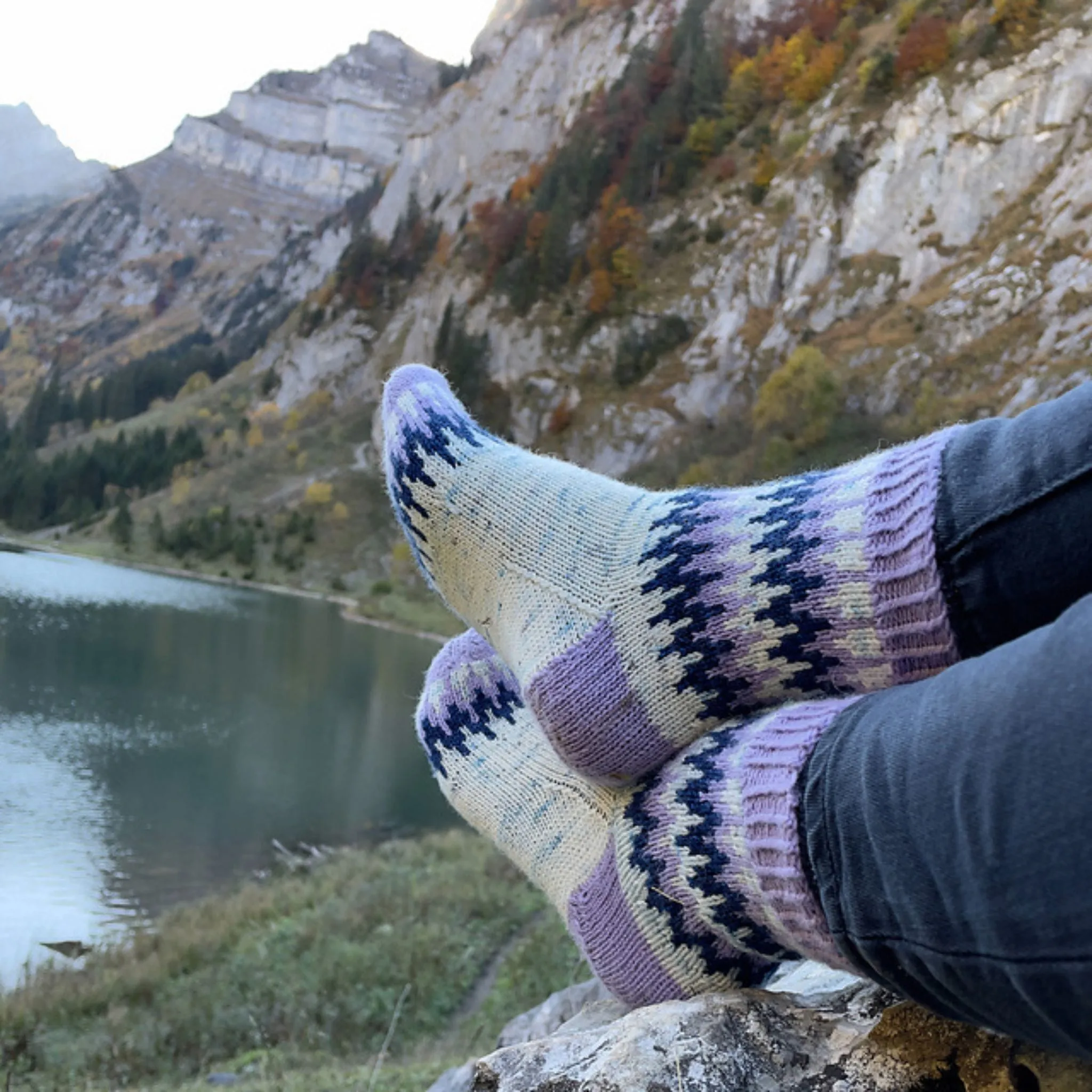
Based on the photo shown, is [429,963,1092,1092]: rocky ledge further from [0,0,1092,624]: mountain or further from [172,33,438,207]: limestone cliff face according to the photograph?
[172,33,438,207]: limestone cliff face

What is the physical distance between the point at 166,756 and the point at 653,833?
24.6 ft

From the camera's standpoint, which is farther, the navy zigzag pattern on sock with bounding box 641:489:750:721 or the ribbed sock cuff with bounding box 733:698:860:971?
the navy zigzag pattern on sock with bounding box 641:489:750:721

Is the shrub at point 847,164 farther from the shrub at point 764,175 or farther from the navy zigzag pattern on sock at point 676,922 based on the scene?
the navy zigzag pattern on sock at point 676,922

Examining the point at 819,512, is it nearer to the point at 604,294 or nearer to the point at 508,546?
the point at 508,546

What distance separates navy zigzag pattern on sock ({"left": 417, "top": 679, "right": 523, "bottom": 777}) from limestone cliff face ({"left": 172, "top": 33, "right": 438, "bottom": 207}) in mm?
68806

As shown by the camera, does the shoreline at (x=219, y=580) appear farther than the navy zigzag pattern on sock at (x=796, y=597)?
Yes

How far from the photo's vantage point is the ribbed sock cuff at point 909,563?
0.58 meters

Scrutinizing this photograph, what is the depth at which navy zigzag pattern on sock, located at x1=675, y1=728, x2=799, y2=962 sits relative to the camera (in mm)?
623

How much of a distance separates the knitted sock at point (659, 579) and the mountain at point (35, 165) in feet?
316

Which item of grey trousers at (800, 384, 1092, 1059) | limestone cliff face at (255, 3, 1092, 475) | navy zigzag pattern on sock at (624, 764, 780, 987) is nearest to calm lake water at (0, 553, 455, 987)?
navy zigzag pattern on sock at (624, 764, 780, 987)

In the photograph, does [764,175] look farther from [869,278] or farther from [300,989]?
[300,989]

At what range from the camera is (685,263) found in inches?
834

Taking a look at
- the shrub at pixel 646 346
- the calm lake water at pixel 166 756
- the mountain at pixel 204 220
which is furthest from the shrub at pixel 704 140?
the mountain at pixel 204 220

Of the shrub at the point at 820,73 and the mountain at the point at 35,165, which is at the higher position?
the mountain at the point at 35,165
